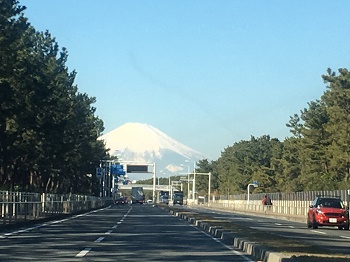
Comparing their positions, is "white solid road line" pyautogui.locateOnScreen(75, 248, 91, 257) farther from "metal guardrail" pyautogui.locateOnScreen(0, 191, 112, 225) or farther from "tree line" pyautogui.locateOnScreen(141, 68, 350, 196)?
"tree line" pyautogui.locateOnScreen(141, 68, 350, 196)

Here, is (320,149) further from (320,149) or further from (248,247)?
(248,247)

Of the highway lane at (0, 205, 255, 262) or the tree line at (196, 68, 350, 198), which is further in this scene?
the tree line at (196, 68, 350, 198)

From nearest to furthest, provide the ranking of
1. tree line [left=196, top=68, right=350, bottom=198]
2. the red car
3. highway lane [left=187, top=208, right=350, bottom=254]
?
highway lane [left=187, top=208, right=350, bottom=254] < the red car < tree line [left=196, top=68, right=350, bottom=198]

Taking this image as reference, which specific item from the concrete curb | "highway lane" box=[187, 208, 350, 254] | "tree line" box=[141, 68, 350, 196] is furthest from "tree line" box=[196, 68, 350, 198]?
the concrete curb

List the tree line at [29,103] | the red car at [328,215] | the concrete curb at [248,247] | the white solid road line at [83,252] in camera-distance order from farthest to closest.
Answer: the tree line at [29,103] < the red car at [328,215] < the white solid road line at [83,252] < the concrete curb at [248,247]

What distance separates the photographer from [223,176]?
635 ft

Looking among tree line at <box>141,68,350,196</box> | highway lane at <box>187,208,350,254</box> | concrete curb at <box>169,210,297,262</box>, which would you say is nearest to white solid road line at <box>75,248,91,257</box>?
concrete curb at <box>169,210,297,262</box>

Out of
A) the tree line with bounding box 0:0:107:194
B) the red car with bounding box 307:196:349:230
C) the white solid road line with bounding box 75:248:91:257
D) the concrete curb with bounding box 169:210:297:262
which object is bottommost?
the white solid road line with bounding box 75:248:91:257

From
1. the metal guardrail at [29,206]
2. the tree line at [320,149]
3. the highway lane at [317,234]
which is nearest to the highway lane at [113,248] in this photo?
the highway lane at [317,234]

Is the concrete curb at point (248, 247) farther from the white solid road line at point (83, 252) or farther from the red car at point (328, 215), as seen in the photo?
the red car at point (328, 215)

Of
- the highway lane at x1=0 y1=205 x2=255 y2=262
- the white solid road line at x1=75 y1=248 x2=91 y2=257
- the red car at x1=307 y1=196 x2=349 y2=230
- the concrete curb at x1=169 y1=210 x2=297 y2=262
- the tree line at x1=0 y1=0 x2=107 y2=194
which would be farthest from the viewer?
the tree line at x1=0 y1=0 x2=107 y2=194

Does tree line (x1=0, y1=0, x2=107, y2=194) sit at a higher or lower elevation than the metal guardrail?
higher

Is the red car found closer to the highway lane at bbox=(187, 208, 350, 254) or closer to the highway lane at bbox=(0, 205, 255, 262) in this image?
the highway lane at bbox=(187, 208, 350, 254)

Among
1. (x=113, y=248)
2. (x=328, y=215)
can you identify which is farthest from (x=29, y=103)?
(x=113, y=248)
